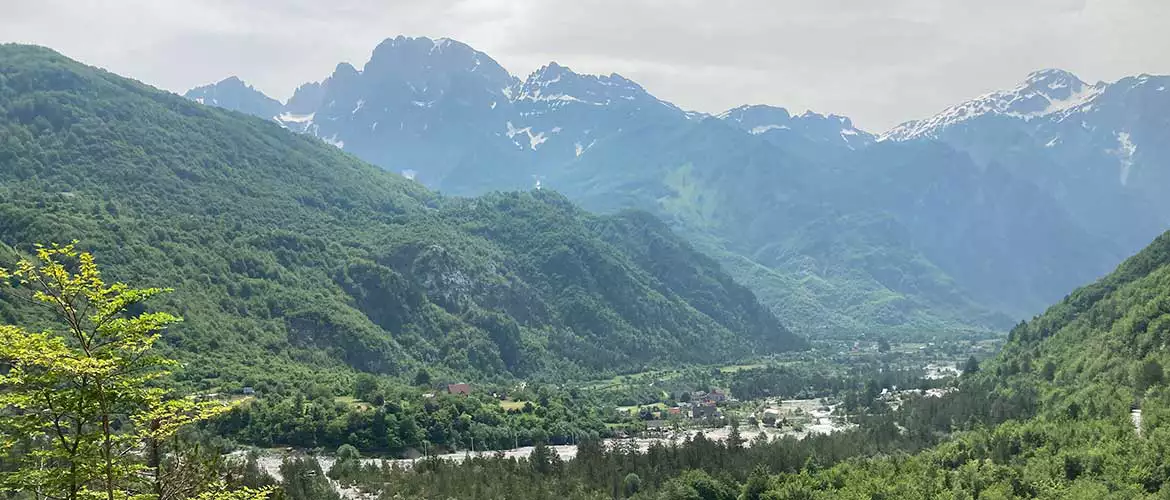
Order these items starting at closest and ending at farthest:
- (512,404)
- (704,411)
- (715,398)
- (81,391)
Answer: (81,391) < (512,404) < (704,411) < (715,398)

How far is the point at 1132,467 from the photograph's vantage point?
236 feet

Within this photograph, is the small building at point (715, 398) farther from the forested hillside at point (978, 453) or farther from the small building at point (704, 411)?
the forested hillside at point (978, 453)

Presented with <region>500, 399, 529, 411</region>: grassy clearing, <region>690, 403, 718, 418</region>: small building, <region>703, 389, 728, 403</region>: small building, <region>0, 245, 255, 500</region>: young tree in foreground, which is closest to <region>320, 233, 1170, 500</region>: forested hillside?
<region>500, 399, 529, 411</region>: grassy clearing

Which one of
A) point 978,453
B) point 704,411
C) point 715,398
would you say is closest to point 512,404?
point 704,411

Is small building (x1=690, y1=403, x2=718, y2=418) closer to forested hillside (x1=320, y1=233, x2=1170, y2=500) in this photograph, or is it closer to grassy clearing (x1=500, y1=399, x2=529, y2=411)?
grassy clearing (x1=500, y1=399, x2=529, y2=411)

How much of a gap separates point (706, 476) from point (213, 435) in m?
→ 63.8

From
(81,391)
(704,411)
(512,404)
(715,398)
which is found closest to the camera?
(81,391)

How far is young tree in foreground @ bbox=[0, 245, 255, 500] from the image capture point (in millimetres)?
21672

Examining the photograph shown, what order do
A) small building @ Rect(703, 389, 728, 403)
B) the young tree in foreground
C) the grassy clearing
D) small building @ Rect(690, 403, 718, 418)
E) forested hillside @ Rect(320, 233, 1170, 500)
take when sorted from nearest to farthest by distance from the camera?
the young tree in foreground, forested hillside @ Rect(320, 233, 1170, 500), the grassy clearing, small building @ Rect(690, 403, 718, 418), small building @ Rect(703, 389, 728, 403)

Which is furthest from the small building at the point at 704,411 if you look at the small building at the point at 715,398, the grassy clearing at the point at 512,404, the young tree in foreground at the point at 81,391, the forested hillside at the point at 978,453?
the young tree in foreground at the point at 81,391

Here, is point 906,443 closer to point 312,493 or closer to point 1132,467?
point 1132,467

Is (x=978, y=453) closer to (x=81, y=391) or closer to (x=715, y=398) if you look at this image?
(x=81, y=391)

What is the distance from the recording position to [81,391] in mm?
22250

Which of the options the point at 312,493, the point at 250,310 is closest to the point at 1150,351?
the point at 312,493
